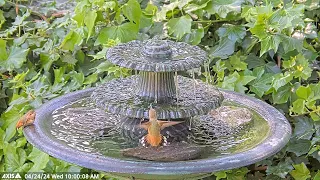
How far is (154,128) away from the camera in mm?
1461

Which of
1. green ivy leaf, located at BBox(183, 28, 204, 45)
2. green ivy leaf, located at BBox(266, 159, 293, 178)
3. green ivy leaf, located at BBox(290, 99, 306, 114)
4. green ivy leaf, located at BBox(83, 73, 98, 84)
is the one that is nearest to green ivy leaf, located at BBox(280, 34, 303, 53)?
green ivy leaf, located at BBox(290, 99, 306, 114)

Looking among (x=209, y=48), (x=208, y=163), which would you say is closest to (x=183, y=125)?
(x=208, y=163)

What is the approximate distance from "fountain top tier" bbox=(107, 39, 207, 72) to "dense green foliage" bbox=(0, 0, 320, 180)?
20.6 inches

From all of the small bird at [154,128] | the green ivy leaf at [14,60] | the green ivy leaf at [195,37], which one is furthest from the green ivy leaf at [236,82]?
the green ivy leaf at [14,60]

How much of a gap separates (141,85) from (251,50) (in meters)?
0.87

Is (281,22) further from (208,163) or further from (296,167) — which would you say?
(208,163)

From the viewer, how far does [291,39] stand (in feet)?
7.03

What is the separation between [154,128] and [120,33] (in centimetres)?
88

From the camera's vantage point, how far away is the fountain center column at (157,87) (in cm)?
162

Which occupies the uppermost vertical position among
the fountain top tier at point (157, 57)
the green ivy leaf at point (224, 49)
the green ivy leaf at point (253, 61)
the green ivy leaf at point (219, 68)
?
the fountain top tier at point (157, 57)

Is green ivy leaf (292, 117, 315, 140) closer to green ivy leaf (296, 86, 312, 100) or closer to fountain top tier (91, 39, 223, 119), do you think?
green ivy leaf (296, 86, 312, 100)

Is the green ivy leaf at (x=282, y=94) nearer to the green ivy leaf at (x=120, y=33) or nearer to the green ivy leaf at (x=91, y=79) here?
the green ivy leaf at (x=120, y=33)

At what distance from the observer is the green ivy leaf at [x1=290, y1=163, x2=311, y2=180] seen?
6.86 ft

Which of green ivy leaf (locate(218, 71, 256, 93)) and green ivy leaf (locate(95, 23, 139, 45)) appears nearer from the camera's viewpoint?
green ivy leaf (locate(218, 71, 256, 93))
